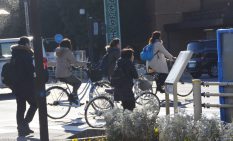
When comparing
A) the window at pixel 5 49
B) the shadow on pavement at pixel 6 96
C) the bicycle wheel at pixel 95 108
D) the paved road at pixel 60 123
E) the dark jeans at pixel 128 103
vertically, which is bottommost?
the shadow on pavement at pixel 6 96

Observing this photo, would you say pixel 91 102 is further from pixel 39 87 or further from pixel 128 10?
pixel 128 10

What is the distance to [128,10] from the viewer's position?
40.4 m

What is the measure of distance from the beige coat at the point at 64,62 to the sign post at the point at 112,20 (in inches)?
648

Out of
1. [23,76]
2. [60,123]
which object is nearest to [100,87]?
[60,123]

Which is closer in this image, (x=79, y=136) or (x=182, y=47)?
(x=79, y=136)

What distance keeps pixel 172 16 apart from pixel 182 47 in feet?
8.29

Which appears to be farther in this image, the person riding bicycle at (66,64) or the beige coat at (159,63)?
the beige coat at (159,63)

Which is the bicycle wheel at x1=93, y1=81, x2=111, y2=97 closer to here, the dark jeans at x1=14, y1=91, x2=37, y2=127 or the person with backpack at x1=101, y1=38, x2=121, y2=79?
the person with backpack at x1=101, y1=38, x2=121, y2=79

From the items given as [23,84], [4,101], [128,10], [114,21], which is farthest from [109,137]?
[128,10]

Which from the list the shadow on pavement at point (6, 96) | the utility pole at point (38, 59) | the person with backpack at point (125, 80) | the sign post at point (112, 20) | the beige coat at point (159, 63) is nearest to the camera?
the utility pole at point (38, 59)

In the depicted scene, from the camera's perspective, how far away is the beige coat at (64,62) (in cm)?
1198

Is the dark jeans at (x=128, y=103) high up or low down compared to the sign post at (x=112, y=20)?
down

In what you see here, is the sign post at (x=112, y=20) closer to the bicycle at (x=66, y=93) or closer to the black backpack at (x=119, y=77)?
the bicycle at (x=66, y=93)

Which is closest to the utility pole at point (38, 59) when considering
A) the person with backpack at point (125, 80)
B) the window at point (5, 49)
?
the person with backpack at point (125, 80)
